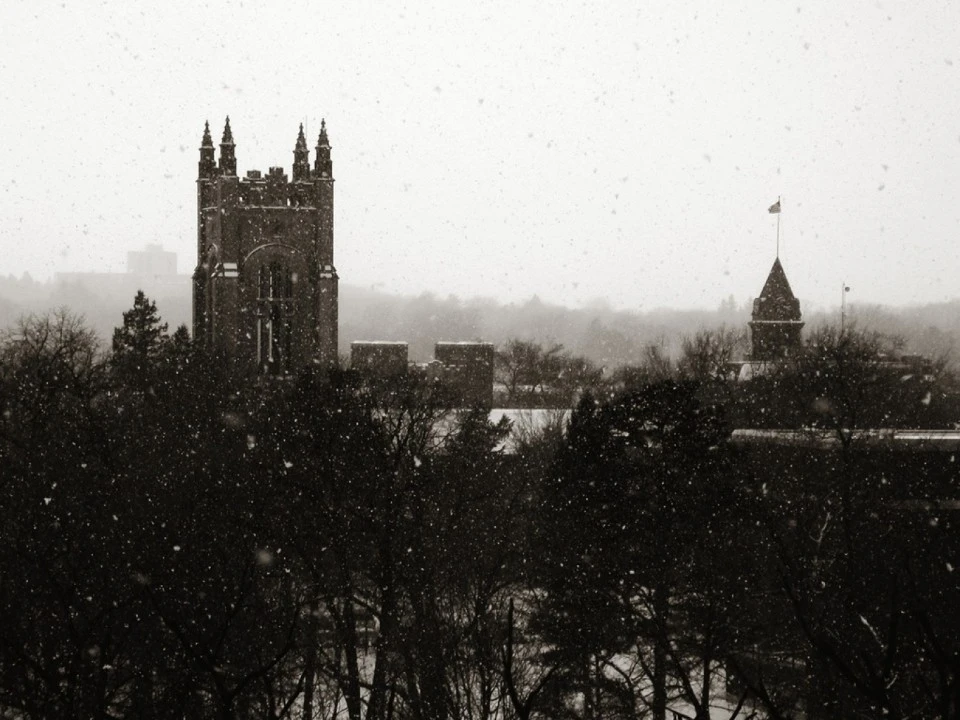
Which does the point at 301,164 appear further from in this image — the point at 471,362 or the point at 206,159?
the point at 471,362

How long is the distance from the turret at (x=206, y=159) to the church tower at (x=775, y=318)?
3252 centimetres

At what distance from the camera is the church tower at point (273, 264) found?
186 feet

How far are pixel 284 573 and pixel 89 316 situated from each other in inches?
4942

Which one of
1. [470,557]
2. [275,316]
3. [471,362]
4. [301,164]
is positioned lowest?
[470,557]

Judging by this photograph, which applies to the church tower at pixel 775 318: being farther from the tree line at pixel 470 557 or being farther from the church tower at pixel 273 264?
the tree line at pixel 470 557

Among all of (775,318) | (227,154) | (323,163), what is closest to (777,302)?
(775,318)

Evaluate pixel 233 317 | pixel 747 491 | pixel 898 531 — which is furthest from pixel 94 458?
pixel 233 317

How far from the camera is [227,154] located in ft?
191

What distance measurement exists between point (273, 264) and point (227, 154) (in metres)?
6.26

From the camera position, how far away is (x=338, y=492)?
21641 mm

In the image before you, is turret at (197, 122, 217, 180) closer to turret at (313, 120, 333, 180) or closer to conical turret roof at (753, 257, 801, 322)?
turret at (313, 120, 333, 180)

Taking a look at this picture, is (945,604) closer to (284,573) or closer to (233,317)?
(284,573)

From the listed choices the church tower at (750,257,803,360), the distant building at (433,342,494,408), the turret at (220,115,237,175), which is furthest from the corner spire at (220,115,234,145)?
the church tower at (750,257,803,360)

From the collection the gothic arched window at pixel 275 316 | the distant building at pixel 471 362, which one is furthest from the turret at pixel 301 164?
the distant building at pixel 471 362
